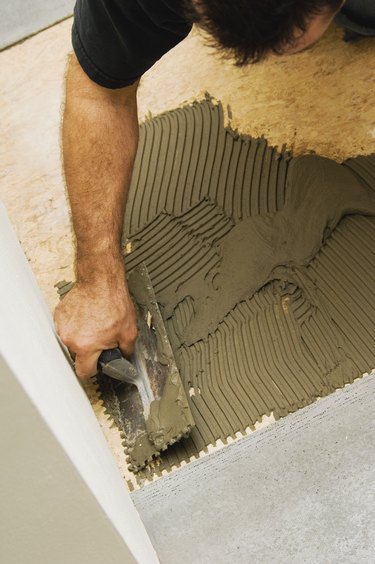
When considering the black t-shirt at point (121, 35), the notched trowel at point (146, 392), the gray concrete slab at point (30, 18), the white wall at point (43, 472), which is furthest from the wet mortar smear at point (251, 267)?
the gray concrete slab at point (30, 18)

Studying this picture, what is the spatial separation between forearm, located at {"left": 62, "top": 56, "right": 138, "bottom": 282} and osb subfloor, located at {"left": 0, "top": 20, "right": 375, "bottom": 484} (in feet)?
0.95

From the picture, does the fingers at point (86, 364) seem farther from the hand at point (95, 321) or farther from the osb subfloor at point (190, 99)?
the osb subfloor at point (190, 99)

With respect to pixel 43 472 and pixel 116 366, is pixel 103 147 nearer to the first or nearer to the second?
pixel 116 366

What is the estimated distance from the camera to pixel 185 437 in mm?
1322

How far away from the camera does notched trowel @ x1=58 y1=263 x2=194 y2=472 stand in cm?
131

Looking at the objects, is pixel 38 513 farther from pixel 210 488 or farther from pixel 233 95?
pixel 233 95

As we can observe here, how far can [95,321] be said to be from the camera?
135cm

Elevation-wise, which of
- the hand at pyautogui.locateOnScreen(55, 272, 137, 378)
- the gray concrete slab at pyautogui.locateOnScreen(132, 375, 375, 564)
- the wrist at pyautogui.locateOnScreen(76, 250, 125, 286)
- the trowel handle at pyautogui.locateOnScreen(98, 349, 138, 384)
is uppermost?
the wrist at pyautogui.locateOnScreen(76, 250, 125, 286)

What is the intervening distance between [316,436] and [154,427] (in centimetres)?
31

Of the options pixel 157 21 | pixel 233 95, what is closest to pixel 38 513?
pixel 157 21

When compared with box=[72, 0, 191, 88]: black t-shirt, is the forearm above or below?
below

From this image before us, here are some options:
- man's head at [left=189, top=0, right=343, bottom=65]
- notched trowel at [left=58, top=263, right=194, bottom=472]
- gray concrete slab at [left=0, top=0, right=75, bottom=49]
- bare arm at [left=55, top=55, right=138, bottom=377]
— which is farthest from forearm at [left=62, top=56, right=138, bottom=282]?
gray concrete slab at [left=0, top=0, right=75, bottom=49]

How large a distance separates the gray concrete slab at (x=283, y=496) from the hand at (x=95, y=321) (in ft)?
0.90

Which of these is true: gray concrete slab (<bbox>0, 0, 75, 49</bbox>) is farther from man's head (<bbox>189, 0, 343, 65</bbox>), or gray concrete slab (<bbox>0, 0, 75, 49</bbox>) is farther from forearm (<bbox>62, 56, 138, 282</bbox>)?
man's head (<bbox>189, 0, 343, 65</bbox>)
